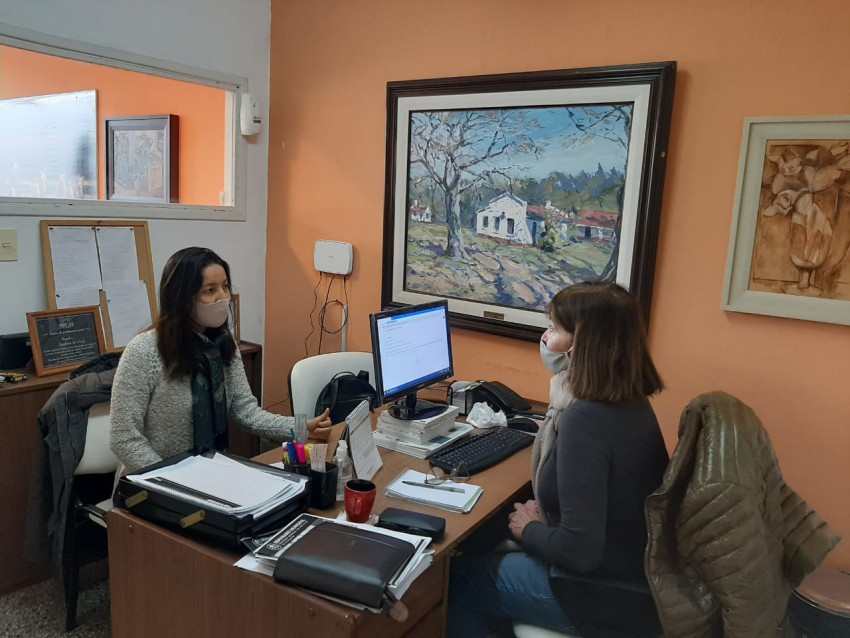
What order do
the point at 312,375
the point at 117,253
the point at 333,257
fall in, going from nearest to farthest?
the point at 312,375 → the point at 117,253 → the point at 333,257

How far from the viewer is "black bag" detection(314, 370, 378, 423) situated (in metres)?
2.54

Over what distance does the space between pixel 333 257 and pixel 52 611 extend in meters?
1.87

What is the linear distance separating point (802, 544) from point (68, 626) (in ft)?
7.31

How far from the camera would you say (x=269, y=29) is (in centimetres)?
346

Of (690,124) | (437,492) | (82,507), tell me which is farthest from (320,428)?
(690,124)

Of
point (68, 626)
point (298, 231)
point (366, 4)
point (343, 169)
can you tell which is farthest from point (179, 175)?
point (68, 626)

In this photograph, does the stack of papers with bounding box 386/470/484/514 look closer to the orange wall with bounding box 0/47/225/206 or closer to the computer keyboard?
the computer keyboard

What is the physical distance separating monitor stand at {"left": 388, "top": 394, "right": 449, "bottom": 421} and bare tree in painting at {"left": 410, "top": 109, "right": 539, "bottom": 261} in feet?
2.80

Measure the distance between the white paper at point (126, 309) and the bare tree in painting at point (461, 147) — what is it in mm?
1390

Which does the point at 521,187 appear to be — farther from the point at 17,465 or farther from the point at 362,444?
the point at 17,465

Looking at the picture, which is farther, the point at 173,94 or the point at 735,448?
the point at 173,94

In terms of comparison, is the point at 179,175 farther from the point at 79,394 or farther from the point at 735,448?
the point at 735,448

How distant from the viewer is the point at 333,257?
3299 mm

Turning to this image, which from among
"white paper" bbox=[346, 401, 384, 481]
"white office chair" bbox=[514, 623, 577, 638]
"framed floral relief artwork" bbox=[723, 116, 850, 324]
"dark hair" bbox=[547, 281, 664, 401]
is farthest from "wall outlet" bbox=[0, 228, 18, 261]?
"framed floral relief artwork" bbox=[723, 116, 850, 324]
